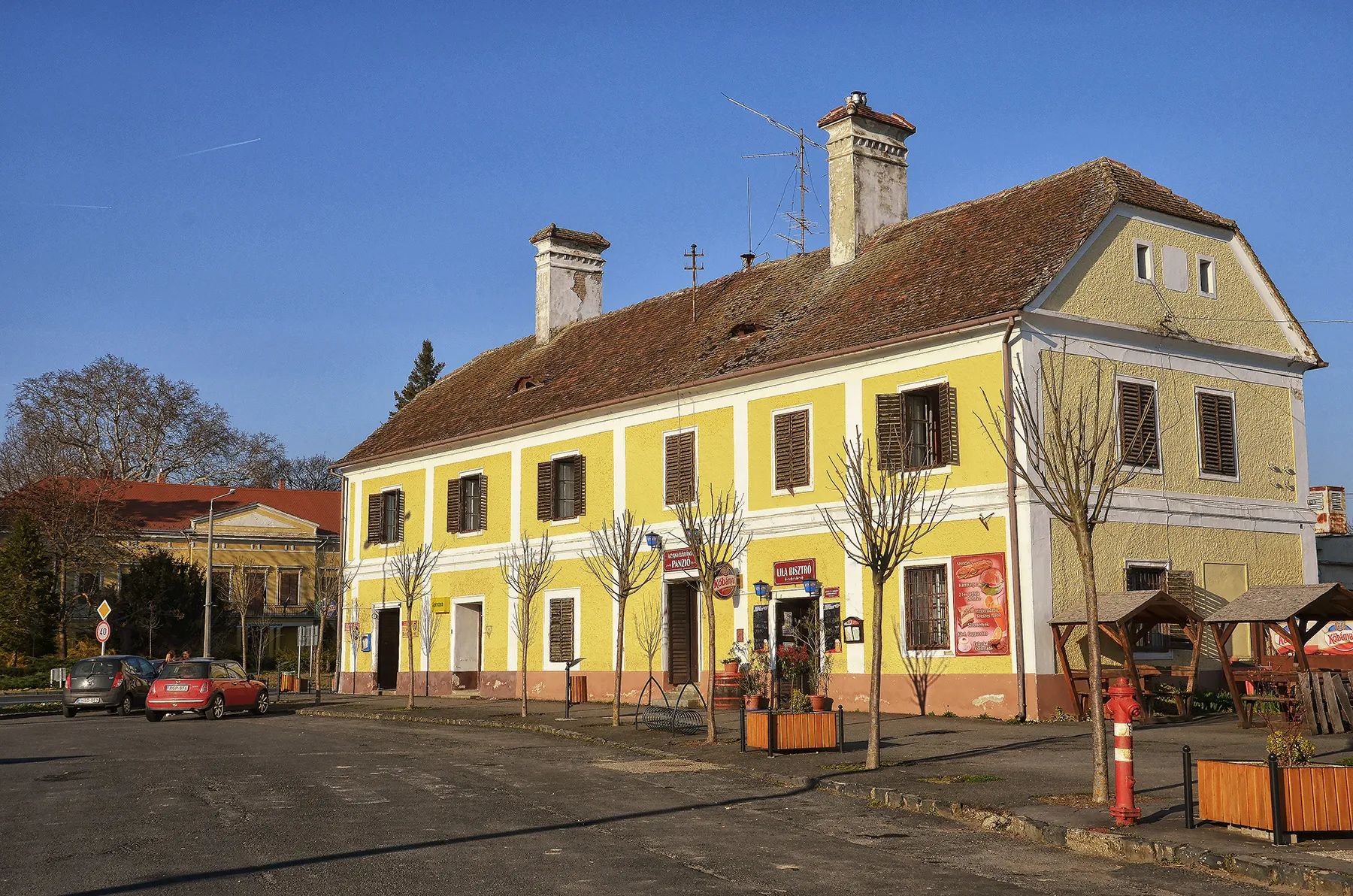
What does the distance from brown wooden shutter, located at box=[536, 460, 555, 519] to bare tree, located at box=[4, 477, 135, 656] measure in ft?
109

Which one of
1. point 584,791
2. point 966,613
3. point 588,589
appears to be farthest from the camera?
point 588,589

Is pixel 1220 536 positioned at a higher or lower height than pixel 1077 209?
lower

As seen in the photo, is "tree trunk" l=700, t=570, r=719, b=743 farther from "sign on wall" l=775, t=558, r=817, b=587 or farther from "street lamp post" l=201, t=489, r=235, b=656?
"street lamp post" l=201, t=489, r=235, b=656

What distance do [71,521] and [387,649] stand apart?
27.8m

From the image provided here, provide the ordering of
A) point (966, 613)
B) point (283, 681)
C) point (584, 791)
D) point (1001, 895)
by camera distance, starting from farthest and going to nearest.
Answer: point (283, 681)
point (966, 613)
point (584, 791)
point (1001, 895)

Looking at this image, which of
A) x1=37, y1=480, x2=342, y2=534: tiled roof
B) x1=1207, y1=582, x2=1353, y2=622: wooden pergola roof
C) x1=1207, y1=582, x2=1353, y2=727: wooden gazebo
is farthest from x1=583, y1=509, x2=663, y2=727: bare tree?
x1=37, y1=480, x2=342, y2=534: tiled roof

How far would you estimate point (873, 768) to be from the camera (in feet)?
50.4

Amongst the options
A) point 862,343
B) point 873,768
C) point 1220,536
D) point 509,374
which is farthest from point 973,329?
point 509,374

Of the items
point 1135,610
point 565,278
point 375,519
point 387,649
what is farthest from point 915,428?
point 387,649

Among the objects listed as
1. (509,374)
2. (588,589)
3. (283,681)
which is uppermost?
(509,374)

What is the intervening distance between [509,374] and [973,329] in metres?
18.0

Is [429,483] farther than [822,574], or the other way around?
[429,483]

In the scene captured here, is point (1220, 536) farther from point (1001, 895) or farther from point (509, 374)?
point (509, 374)

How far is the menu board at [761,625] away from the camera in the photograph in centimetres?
2570
